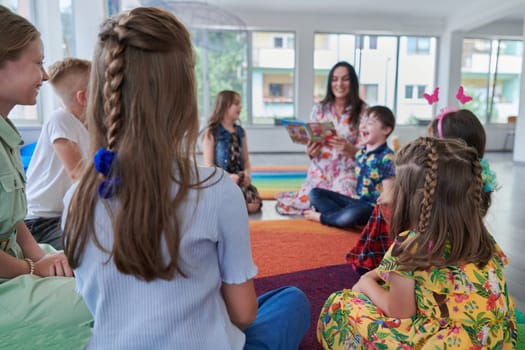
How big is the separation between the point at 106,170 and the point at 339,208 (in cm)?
223

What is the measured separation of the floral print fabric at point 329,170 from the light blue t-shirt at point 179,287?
2.31 metres

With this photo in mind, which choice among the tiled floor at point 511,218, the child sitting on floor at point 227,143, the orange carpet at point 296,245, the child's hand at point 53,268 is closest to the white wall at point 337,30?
the tiled floor at point 511,218

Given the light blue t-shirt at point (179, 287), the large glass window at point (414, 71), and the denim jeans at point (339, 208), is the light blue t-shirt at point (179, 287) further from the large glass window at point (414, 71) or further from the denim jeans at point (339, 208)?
the large glass window at point (414, 71)

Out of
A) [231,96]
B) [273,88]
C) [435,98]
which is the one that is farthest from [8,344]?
[273,88]

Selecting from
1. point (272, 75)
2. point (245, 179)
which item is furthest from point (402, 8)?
point (245, 179)

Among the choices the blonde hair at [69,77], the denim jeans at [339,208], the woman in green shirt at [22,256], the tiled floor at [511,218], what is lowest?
the tiled floor at [511,218]

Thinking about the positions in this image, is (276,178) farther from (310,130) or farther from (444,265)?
(444,265)

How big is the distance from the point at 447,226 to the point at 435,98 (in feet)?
4.20

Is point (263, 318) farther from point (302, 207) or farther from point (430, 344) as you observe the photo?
point (302, 207)

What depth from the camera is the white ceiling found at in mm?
6320

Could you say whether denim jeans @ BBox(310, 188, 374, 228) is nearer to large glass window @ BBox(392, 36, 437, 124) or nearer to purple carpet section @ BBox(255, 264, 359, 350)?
purple carpet section @ BBox(255, 264, 359, 350)

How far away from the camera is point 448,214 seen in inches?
37.8

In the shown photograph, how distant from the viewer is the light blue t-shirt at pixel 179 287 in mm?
668

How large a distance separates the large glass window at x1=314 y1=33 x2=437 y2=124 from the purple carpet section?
600cm
